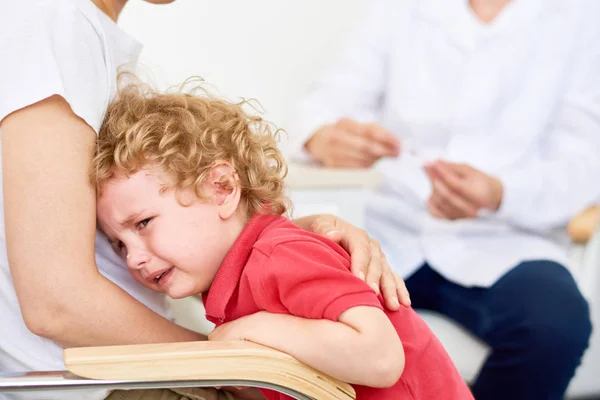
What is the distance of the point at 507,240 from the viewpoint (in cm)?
186

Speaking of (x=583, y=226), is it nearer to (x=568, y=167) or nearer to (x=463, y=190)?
(x=568, y=167)

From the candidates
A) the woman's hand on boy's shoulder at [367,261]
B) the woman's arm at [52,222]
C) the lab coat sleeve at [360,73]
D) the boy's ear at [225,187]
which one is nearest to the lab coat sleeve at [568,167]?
the lab coat sleeve at [360,73]

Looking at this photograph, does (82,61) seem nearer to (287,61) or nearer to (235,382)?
(235,382)

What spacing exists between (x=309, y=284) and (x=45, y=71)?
388 mm

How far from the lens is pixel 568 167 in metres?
1.88

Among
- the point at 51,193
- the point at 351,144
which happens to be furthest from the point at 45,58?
the point at 351,144

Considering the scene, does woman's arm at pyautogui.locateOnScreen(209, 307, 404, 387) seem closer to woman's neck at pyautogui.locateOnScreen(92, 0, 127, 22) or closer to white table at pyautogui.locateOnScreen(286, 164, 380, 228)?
woman's neck at pyautogui.locateOnScreen(92, 0, 127, 22)

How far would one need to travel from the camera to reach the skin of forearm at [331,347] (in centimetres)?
80

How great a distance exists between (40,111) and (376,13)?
1453mm

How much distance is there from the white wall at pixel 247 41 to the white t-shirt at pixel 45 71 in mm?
1152

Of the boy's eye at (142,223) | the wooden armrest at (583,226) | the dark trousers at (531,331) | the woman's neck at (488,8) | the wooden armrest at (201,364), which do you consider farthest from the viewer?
the woman's neck at (488,8)

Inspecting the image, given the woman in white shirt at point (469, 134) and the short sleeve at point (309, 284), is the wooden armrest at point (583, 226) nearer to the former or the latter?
the woman in white shirt at point (469, 134)

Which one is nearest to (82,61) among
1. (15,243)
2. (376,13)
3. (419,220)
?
(15,243)

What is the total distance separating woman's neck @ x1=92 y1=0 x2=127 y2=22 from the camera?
3.37ft
